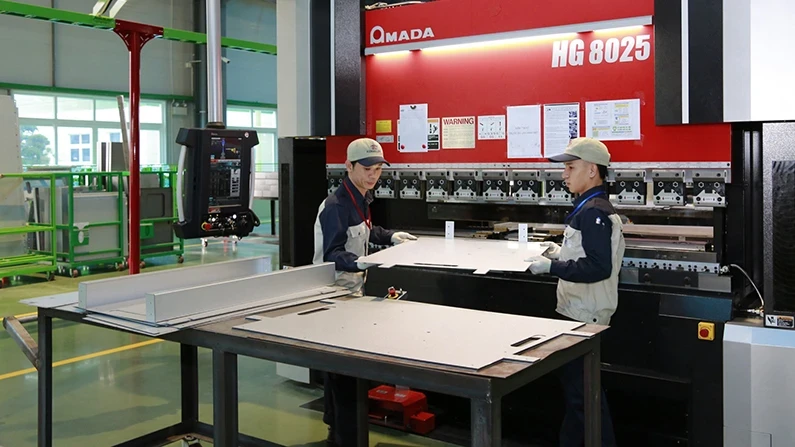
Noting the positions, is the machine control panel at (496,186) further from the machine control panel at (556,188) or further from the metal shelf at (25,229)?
the metal shelf at (25,229)

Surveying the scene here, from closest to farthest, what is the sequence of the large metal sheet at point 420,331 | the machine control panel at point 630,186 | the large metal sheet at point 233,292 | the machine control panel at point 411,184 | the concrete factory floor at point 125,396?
the large metal sheet at point 420,331 < the large metal sheet at point 233,292 < the machine control panel at point 630,186 < the concrete factory floor at point 125,396 < the machine control panel at point 411,184

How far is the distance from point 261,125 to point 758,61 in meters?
12.6

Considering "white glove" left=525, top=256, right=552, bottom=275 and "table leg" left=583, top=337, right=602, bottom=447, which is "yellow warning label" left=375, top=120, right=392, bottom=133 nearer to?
"white glove" left=525, top=256, right=552, bottom=275

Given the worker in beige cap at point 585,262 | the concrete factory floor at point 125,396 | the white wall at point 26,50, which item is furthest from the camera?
the white wall at point 26,50

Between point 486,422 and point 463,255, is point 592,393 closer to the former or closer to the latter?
point 486,422

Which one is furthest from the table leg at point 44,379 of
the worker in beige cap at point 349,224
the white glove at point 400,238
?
the white glove at point 400,238

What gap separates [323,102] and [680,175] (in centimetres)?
194

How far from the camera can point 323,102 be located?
405 centimetres

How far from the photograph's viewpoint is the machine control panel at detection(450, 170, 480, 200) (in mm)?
3666

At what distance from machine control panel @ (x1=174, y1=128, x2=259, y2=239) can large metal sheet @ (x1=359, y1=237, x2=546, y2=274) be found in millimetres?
554

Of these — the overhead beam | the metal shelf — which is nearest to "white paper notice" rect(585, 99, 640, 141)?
the overhead beam

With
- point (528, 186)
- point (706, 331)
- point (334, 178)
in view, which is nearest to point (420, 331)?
point (706, 331)

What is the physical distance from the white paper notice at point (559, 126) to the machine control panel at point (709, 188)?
1.91 ft

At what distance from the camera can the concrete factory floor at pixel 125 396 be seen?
3623 mm
